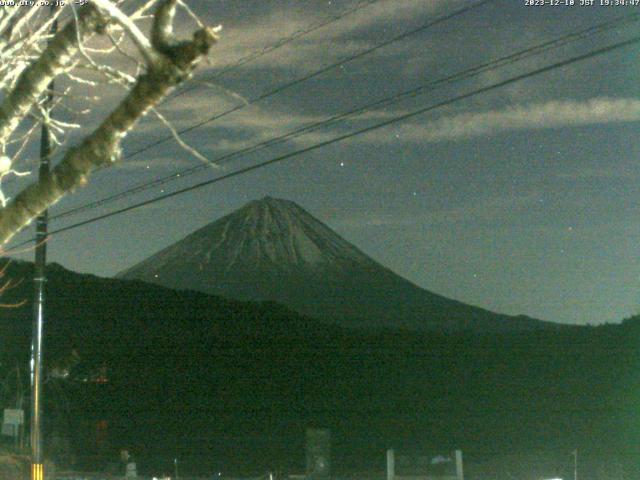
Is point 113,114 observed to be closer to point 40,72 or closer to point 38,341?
point 40,72

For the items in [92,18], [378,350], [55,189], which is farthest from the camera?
[378,350]

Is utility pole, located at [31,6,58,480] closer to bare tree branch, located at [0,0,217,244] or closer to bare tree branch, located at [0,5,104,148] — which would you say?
bare tree branch, located at [0,5,104,148]

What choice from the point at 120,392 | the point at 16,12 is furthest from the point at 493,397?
the point at 16,12

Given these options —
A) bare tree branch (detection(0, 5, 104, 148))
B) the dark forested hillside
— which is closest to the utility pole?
bare tree branch (detection(0, 5, 104, 148))

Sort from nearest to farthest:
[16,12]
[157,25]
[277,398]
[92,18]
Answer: [157,25]
[92,18]
[16,12]
[277,398]

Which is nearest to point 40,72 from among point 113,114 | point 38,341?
point 113,114

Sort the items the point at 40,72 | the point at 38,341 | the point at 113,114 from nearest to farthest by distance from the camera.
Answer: the point at 113,114 < the point at 40,72 < the point at 38,341

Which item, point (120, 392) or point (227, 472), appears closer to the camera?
point (227, 472)

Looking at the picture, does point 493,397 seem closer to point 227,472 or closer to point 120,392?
point 120,392

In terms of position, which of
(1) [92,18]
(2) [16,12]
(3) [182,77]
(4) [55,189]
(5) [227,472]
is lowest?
(5) [227,472]

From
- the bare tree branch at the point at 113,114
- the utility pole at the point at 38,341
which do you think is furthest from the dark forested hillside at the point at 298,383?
the bare tree branch at the point at 113,114

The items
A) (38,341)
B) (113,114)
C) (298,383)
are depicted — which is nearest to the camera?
(113,114)
